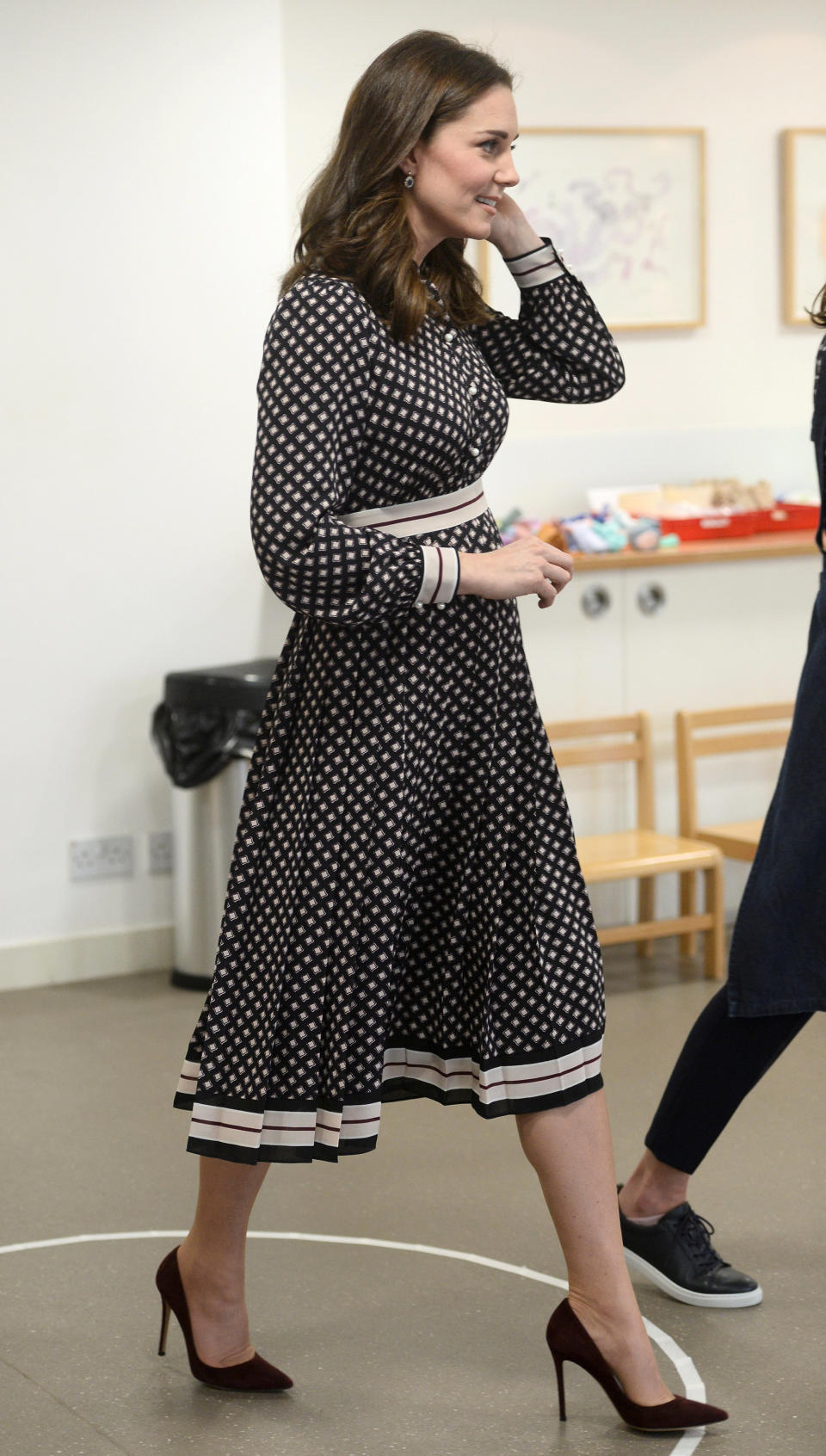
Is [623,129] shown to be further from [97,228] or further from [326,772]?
[326,772]

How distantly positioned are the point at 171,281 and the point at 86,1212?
246 centimetres

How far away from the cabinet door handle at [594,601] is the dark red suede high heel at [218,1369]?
272 centimetres

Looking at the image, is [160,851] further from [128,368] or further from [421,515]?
[421,515]

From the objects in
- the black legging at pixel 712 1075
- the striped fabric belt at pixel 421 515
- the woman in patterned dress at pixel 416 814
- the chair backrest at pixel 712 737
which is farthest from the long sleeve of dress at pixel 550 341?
the chair backrest at pixel 712 737

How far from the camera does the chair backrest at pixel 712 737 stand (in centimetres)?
471

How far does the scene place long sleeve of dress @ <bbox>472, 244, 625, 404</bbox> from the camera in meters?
2.28

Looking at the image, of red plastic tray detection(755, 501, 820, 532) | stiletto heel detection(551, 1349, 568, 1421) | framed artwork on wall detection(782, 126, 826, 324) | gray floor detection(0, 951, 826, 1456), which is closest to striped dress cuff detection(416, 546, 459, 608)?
stiletto heel detection(551, 1349, 568, 1421)

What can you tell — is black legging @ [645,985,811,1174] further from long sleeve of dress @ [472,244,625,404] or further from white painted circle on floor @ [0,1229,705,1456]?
long sleeve of dress @ [472,244,625,404]

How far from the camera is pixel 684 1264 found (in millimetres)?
2559

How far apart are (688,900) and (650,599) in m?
0.81

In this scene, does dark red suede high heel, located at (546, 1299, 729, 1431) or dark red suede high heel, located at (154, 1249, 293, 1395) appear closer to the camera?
dark red suede high heel, located at (546, 1299, 729, 1431)

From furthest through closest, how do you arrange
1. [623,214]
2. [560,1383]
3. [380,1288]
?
[623,214] < [380,1288] < [560,1383]

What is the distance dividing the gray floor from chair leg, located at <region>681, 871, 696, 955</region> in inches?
33.5

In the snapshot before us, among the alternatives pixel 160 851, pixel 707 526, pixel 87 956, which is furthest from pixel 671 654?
pixel 87 956
